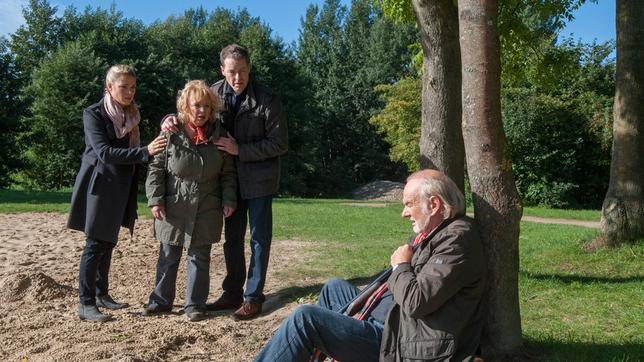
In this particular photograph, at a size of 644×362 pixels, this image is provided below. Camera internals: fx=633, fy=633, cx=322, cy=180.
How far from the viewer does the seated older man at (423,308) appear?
121 inches

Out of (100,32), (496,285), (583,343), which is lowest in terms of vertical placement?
(583,343)

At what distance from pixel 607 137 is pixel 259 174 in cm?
2074

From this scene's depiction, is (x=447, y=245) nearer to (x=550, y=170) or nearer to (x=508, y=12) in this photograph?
(x=508, y=12)

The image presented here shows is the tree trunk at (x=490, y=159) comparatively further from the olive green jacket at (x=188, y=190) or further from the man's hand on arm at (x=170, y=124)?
the man's hand on arm at (x=170, y=124)

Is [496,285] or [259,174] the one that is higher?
[259,174]

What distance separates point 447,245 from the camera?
10.2 ft

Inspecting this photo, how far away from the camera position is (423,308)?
119 inches

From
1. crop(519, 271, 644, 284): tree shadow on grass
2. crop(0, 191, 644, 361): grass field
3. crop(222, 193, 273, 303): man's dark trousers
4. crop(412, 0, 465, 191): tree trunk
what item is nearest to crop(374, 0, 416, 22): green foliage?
crop(412, 0, 465, 191): tree trunk

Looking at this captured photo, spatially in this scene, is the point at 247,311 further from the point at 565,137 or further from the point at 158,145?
the point at 565,137

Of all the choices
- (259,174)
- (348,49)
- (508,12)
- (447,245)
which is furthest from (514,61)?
(348,49)

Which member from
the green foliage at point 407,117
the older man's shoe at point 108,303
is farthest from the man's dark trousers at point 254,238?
the green foliage at point 407,117

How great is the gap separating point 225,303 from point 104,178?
148 centimetres

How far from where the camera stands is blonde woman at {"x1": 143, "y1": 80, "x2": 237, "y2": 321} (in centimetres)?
499

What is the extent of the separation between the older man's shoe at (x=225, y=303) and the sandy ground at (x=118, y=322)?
156mm
